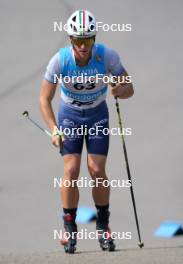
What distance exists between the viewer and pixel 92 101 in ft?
32.6

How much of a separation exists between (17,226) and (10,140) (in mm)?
3068

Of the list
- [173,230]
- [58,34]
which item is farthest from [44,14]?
[173,230]

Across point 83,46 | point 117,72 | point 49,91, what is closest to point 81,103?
point 49,91

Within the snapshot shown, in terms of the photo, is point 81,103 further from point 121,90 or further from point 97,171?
point 97,171

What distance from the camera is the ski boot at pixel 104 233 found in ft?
32.5

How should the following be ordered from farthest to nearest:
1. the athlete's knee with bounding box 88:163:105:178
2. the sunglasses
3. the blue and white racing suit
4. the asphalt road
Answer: the asphalt road
the athlete's knee with bounding box 88:163:105:178
the blue and white racing suit
the sunglasses

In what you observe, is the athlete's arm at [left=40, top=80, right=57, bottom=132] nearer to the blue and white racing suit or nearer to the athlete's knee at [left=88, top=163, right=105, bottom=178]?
the blue and white racing suit

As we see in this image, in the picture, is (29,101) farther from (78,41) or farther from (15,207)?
(78,41)

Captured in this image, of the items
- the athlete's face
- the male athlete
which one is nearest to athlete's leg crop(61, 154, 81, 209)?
the male athlete

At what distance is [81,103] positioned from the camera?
9.95m

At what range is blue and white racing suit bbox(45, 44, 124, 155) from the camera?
31.9 feet

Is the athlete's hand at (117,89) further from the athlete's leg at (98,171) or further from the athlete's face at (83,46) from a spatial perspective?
the athlete's leg at (98,171)

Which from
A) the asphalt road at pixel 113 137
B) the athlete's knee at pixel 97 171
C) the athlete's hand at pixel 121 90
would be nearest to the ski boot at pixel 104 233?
the asphalt road at pixel 113 137

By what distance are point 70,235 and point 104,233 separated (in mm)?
319
